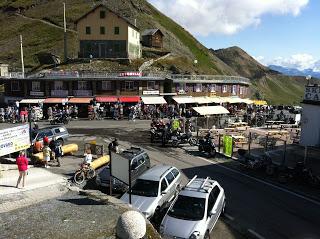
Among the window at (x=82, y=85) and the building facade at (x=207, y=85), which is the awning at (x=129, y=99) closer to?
the window at (x=82, y=85)

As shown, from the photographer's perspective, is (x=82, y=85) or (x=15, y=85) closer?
(x=82, y=85)

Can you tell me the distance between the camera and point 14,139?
22531mm

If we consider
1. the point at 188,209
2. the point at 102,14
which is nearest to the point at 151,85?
the point at 102,14

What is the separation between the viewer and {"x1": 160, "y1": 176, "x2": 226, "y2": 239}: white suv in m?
13.9

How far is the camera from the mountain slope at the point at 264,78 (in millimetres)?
158762

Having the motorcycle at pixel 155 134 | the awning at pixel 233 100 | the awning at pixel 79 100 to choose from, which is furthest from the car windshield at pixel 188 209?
the awning at pixel 233 100

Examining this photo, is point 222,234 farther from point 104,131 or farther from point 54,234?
point 104,131

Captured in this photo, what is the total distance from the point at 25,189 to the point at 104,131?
2099 cm

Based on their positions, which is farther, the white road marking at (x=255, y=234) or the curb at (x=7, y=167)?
the curb at (x=7, y=167)

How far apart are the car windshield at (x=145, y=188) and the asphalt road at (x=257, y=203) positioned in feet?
11.4

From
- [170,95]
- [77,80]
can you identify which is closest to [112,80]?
[77,80]

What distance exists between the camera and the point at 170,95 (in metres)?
56.4

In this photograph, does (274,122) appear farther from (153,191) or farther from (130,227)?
(130,227)

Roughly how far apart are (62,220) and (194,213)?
4897 millimetres
